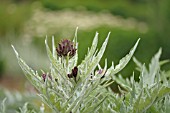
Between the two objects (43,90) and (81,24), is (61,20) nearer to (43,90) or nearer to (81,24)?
(81,24)

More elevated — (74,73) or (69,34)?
(74,73)

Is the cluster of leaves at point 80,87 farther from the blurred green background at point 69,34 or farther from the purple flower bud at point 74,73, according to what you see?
the blurred green background at point 69,34

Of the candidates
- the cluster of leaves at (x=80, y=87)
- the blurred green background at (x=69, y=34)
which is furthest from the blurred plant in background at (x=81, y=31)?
the cluster of leaves at (x=80, y=87)

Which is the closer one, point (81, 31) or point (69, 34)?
point (81, 31)

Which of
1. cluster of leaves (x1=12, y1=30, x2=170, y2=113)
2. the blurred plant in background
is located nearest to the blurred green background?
the blurred plant in background

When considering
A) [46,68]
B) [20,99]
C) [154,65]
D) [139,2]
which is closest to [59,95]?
[154,65]

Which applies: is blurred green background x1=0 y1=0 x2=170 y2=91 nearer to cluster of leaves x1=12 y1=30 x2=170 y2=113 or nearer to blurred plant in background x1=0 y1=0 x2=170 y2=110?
blurred plant in background x1=0 y1=0 x2=170 y2=110

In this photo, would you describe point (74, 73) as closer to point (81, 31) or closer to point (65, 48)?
point (65, 48)

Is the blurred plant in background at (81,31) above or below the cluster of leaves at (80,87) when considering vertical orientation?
below

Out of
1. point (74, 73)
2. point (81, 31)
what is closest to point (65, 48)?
point (74, 73)

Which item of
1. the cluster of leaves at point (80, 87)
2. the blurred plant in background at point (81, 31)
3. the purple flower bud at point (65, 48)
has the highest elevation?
the purple flower bud at point (65, 48)

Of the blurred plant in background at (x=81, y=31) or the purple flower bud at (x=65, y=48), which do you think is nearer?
the purple flower bud at (x=65, y=48)
